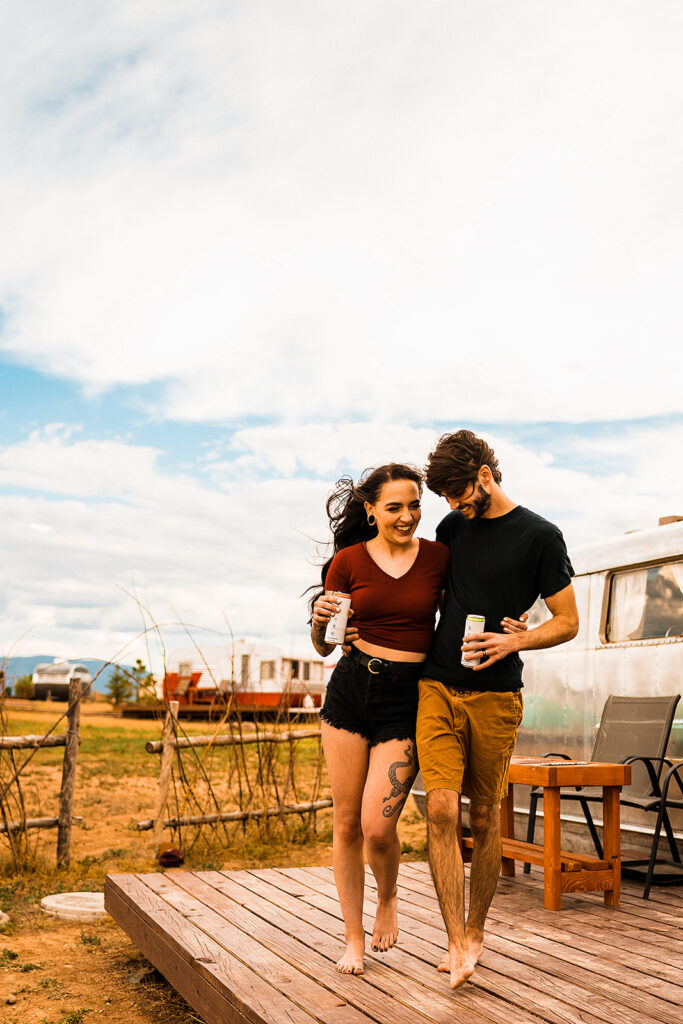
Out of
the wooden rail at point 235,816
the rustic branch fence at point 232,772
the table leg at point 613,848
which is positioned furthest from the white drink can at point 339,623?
the wooden rail at point 235,816

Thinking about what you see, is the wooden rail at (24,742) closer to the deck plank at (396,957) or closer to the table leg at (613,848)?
the deck plank at (396,957)

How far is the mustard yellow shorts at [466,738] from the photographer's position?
9.71 feet

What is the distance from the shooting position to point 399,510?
318 cm

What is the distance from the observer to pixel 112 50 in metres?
7.57

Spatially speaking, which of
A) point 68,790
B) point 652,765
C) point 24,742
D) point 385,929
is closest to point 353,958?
point 385,929

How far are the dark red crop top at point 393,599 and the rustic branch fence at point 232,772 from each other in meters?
4.40

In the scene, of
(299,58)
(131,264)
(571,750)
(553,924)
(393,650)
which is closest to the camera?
(393,650)

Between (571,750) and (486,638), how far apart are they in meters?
3.61

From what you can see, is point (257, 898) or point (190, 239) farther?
point (190, 239)

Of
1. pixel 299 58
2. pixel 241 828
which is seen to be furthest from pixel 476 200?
pixel 241 828

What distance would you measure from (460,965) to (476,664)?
3.14 feet

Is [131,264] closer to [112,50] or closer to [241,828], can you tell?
[112,50]

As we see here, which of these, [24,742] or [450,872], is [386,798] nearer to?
[450,872]

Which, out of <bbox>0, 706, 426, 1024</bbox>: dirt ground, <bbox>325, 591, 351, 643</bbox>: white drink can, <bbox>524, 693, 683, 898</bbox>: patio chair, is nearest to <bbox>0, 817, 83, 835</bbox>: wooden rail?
<bbox>0, 706, 426, 1024</bbox>: dirt ground
